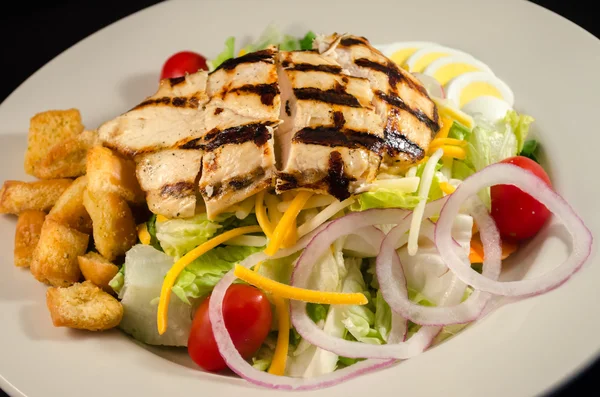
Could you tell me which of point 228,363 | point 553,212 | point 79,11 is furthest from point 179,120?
point 79,11

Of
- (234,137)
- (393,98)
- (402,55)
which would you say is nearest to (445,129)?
(393,98)

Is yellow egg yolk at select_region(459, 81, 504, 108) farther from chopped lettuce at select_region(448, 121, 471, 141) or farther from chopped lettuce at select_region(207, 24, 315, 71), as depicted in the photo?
chopped lettuce at select_region(207, 24, 315, 71)

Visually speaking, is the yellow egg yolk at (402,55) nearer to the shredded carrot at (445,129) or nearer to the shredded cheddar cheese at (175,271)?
the shredded carrot at (445,129)

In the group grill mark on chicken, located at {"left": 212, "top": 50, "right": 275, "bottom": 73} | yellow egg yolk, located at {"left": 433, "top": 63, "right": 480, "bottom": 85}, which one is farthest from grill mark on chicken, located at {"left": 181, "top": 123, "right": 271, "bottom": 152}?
yellow egg yolk, located at {"left": 433, "top": 63, "right": 480, "bottom": 85}

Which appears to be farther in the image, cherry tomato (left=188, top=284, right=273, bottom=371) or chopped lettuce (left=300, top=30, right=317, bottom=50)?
chopped lettuce (left=300, top=30, right=317, bottom=50)

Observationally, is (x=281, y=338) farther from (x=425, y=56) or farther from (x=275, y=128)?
(x=425, y=56)

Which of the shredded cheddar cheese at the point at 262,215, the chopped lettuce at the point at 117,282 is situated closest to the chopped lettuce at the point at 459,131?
the shredded cheddar cheese at the point at 262,215
